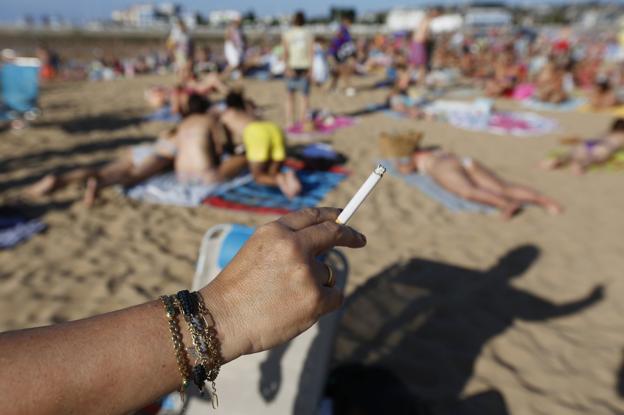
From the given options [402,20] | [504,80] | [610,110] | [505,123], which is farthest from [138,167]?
[402,20]

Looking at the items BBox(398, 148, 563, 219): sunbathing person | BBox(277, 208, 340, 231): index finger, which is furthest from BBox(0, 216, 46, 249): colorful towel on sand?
BBox(398, 148, 563, 219): sunbathing person

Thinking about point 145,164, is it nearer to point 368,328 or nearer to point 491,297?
point 368,328

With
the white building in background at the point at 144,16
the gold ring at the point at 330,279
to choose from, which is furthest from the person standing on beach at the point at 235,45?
the white building in background at the point at 144,16

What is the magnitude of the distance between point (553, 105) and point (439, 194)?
302 inches

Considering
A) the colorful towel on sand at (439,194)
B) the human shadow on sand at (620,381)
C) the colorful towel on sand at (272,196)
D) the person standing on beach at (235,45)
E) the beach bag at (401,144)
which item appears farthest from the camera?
the person standing on beach at (235,45)

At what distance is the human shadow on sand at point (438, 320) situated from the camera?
230cm

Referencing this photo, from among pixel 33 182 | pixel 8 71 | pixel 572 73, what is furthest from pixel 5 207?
pixel 572 73

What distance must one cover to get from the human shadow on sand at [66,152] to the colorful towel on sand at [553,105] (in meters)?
9.33

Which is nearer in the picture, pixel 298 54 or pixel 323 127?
pixel 298 54

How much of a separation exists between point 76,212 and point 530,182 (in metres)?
5.53

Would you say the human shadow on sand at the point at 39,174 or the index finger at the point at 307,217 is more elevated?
the index finger at the point at 307,217

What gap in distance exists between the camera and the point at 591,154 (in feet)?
18.7

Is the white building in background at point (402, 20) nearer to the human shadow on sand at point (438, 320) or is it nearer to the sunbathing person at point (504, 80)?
the sunbathing person at point (504, 80)

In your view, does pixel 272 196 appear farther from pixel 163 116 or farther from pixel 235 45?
pixel 235 45
